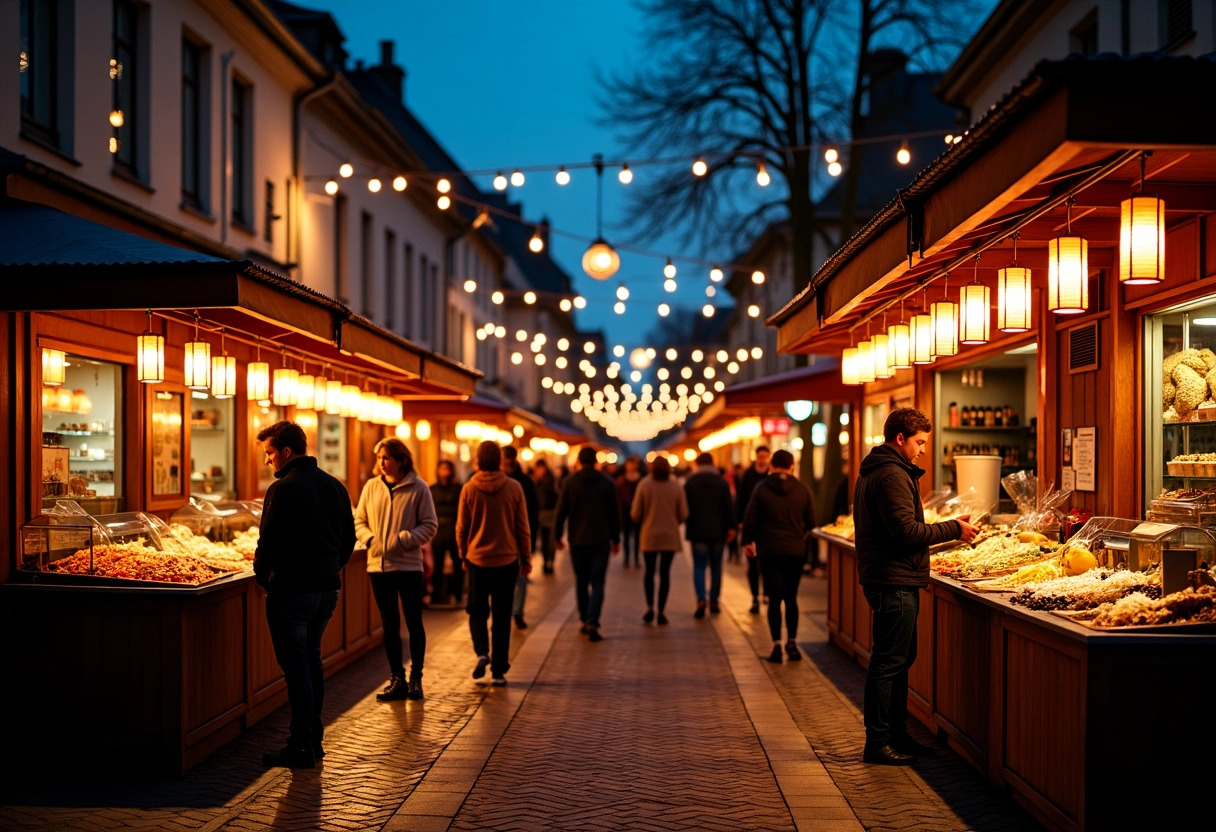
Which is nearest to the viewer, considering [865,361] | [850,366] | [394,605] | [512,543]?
[394,605]

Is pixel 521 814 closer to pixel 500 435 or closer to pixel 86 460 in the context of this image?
pixel 86 460

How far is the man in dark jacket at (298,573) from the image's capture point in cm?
789

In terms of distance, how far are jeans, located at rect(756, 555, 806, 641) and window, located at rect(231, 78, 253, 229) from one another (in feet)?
31.3

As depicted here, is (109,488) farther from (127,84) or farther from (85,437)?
(127,84)

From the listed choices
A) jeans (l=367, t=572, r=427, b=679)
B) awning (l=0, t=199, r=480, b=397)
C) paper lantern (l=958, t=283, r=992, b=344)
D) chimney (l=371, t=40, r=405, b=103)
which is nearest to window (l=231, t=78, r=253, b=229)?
awning (l=0, t=199, r=480, b=397)

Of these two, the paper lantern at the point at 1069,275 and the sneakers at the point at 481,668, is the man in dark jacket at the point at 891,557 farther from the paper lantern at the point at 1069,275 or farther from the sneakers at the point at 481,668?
the sneakers at the point at 481,668

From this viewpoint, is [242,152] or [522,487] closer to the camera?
[522,487]

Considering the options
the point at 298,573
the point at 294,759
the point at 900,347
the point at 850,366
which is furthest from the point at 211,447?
the point at 900,347

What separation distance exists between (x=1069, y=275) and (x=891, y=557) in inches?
86.5

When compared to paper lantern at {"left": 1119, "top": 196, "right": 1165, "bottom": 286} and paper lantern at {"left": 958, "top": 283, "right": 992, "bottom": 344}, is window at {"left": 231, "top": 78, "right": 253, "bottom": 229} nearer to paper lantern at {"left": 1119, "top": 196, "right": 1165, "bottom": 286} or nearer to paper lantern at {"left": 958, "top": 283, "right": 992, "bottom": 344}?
paper lantern at {"left": 958, "top": 283, "right": 992, "bottom": 344}

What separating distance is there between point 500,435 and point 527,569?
1828 centimetres

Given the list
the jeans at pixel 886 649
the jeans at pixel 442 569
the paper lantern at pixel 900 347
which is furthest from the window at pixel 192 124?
the jeans at pixel 886 649

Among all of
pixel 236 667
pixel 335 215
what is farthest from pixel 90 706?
pixel 335 215

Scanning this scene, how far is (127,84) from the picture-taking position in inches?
549
